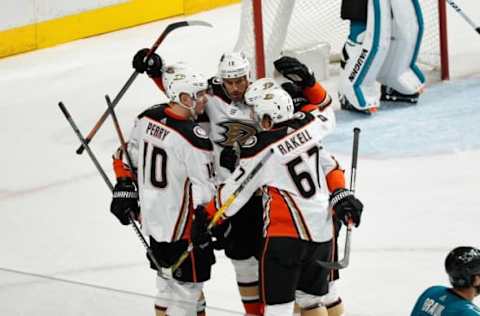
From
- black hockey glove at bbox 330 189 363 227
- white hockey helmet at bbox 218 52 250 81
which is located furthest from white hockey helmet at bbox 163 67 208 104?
black hockey glove at bbox 330 189 363 227

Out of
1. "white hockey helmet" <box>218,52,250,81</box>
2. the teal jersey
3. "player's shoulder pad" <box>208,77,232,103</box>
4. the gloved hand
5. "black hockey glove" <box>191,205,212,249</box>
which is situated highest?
"white hockey helmet" <box>218,52,250,81</box>

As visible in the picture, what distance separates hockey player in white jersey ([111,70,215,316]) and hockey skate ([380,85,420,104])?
9.83 ft

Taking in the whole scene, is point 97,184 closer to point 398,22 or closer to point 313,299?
point 398,22

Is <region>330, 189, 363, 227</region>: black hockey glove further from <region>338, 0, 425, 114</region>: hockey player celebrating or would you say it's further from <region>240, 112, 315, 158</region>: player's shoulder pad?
<region>338, 0, 425, 114</region>: hockey player celebrating

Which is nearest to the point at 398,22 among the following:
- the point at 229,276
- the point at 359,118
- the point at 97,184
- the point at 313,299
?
the point at 359,118

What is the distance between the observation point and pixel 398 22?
632cm

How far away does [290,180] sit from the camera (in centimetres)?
340

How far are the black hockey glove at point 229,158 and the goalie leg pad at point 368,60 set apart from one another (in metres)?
2.66

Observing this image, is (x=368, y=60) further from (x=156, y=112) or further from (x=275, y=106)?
(x=275, y=106)

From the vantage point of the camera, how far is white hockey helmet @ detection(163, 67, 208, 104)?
3576mm

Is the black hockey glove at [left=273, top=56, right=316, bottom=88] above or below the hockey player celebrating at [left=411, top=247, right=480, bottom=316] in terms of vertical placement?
above

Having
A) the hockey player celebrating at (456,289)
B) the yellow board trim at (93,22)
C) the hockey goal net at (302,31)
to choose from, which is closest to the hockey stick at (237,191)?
the hockey player celebrating at (456,289)

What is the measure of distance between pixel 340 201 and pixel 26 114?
148 inches

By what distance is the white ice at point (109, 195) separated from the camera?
161 inches
